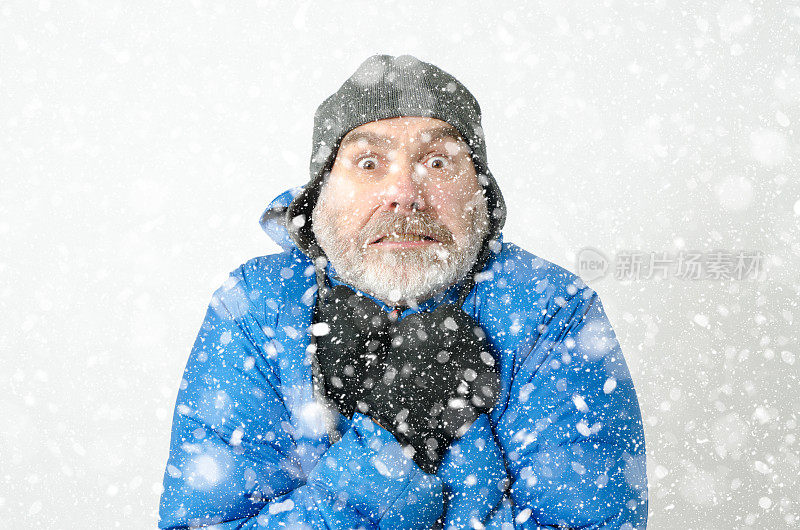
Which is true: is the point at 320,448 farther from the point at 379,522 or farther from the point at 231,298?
the point at 231,298

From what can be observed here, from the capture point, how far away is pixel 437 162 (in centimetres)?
170

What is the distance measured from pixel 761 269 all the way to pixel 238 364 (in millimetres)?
2083

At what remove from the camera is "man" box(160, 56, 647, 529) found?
151 centimetres

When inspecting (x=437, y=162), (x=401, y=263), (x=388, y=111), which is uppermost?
(x=388, y=111)

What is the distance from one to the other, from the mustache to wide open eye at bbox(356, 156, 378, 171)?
14cm

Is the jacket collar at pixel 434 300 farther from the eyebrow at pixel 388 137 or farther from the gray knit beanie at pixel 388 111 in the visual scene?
the eyebrow at pixel 388 137

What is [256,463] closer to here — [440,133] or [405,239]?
[405,239]

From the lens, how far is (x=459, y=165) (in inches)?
67.8

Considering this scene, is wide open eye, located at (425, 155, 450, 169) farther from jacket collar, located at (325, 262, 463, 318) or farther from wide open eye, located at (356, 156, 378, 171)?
jacket collar, located at (325, 262, 463, 318)

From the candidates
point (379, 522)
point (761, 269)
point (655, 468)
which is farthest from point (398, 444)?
point (761, 269)

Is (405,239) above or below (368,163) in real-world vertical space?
below
